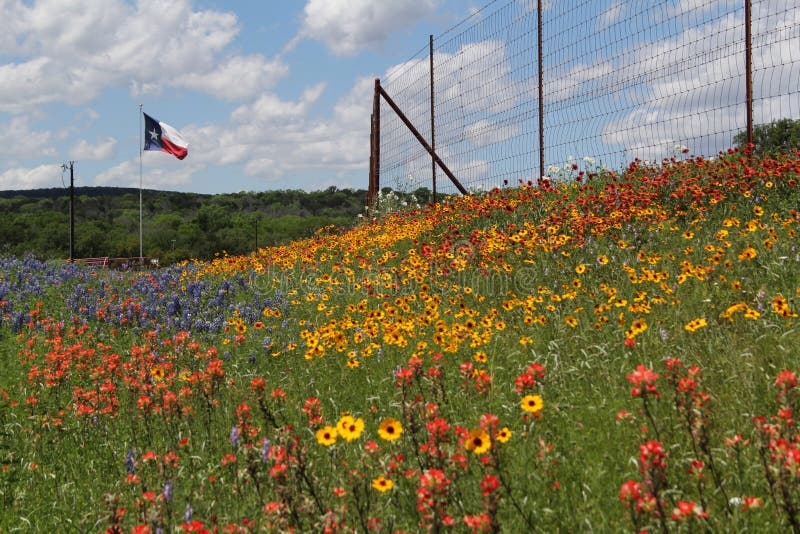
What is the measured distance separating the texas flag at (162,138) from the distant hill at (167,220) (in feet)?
50.1

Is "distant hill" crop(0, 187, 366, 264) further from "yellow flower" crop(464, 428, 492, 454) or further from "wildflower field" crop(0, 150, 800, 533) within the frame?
"yellow flower" crop(464, 428, 492, 454)

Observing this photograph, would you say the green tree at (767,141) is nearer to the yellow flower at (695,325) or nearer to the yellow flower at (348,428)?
the yellow flower at (695,325)

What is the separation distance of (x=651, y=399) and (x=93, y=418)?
4.45m

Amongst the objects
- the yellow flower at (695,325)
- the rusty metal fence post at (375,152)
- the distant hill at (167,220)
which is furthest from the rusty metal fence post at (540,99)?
the distant hill at (167,220)

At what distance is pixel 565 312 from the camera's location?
5.31m

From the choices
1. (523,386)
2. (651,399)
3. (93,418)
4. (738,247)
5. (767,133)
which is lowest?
(93,418)

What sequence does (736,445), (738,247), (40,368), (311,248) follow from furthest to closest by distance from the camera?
(311,248), (40,368), (738,247), (736,445)

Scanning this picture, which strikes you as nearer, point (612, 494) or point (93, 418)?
point (612, 494)

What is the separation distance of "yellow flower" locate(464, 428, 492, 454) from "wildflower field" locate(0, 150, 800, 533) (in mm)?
11

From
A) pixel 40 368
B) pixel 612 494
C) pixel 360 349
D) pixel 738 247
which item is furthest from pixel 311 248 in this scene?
pixel 612 494

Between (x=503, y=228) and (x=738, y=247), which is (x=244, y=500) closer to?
(x=738, y=247)

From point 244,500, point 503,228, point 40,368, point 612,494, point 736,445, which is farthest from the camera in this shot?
point 503,228

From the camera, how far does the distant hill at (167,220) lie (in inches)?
2498

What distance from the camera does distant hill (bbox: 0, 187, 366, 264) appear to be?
63438 mm
